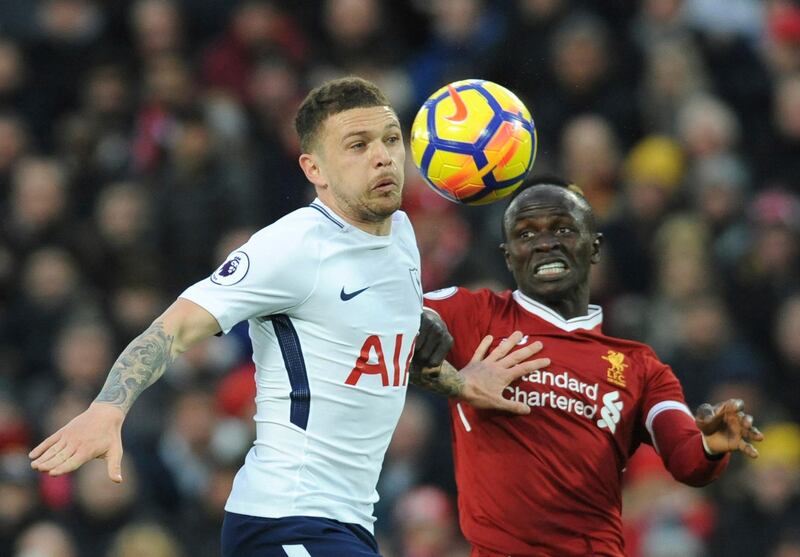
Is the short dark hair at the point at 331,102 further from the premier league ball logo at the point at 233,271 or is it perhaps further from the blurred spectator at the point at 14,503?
the blurred spectator at the point at 14,503

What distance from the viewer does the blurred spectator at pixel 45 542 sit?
29.4 feet

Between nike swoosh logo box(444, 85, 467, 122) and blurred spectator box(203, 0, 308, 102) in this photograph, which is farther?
blurred spectator box(203, 0, 308, 102)

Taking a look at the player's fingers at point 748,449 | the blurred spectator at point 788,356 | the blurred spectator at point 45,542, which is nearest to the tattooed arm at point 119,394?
the player's fingers at point 748,449

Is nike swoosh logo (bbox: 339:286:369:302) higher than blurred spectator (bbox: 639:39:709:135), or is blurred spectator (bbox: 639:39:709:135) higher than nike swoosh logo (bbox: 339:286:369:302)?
blurred spectator (bbox: 639:39:709:135)

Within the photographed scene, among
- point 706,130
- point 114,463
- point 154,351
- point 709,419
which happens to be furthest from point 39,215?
point 114,463

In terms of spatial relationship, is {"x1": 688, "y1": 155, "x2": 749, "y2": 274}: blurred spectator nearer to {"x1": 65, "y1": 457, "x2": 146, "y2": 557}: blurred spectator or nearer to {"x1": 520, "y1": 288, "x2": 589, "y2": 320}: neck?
{"x1": 520, "y1": 288, "x2": 589, "y2": 320}: neck

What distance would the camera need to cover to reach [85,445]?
4.53m

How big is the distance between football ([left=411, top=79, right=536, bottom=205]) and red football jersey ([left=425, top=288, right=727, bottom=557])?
19.1 inches

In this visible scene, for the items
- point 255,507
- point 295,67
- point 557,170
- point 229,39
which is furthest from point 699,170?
point 255,507

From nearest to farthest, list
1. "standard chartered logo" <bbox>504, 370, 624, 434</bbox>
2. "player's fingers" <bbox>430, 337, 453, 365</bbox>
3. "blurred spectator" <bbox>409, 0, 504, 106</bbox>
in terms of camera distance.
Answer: "player's fingers" <bbox>430, 337, 453, 365</bbox> < "standard chartered logo" <bbox>504, 370, 624, 434</bbox> < "blurred spectator" <bbox>409, 0, 504, 106</bbox>

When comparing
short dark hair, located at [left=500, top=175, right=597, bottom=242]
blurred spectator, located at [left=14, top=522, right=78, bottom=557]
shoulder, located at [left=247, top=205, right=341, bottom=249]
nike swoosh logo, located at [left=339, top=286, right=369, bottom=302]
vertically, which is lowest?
blurred spectator, located at [left=14, top=522, right=78, bottom=557]

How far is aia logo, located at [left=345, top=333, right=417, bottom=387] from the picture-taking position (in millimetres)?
5184

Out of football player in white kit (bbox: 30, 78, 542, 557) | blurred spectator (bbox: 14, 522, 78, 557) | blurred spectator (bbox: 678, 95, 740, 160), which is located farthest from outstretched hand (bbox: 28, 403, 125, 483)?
blurred spectator (bbox: 678, 95, 740, 160)

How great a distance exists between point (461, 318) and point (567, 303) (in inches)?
17.2
